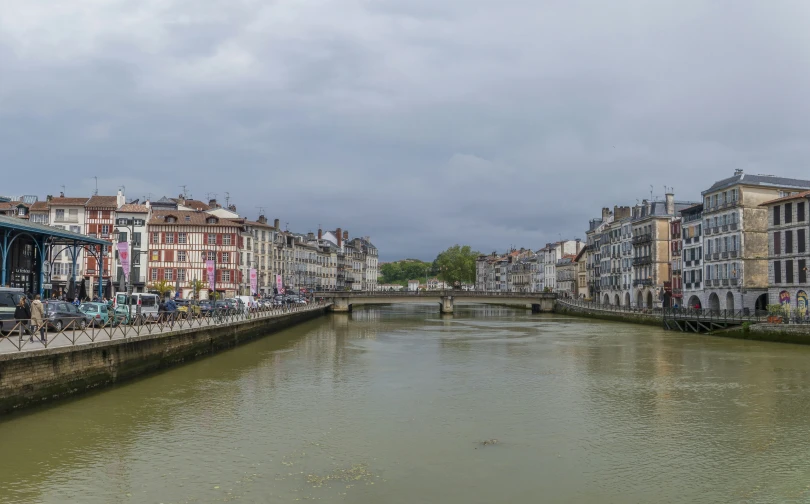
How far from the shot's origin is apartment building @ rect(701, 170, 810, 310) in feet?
200

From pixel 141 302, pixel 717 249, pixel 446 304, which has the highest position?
pixel 717 249

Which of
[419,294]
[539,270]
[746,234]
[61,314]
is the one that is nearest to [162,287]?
[419,294]

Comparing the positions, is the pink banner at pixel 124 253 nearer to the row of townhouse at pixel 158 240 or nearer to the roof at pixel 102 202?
the row of townhouse at pixel 158 240

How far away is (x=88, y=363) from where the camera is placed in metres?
22.2

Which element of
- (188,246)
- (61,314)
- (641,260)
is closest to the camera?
(61,314)

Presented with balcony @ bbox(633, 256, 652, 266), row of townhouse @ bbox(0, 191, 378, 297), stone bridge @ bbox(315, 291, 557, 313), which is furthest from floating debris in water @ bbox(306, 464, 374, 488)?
stone bridge @ bbox(315, 291, 557, 313)

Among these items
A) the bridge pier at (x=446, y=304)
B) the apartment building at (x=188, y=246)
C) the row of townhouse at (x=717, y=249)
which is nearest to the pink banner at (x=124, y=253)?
the row of townhouse at (x=717, y=249)

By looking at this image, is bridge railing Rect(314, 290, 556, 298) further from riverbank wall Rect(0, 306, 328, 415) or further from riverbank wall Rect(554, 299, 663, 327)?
riverbank wall Rect(0, 306, 328, 415)

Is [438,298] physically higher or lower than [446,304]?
higher

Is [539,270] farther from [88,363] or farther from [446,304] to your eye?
[88,363]

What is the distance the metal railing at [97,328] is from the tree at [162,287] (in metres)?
22.6

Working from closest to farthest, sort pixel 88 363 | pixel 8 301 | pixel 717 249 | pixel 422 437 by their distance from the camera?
pixel 422 437 → pixel 88 363 → pixel 8 301 → pixel 717 249

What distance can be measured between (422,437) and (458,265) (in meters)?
150

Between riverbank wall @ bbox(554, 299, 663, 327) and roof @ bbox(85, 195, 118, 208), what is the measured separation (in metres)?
57.8
